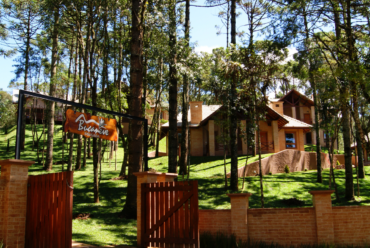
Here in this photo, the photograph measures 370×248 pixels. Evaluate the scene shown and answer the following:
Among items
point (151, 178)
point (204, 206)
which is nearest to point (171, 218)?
point (151, 178)

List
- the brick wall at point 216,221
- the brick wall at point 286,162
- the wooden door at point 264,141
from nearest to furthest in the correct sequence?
the brick wall at point 216,221 → the brick wall at point 286,162 → the wooden door at point 264,141

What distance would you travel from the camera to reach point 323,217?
8.87 m

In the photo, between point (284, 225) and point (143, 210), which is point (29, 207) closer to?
point (143, 210)

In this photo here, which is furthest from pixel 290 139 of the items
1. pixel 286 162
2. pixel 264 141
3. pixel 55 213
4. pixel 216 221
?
pixel 55 213

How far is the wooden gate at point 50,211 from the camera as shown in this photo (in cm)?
595

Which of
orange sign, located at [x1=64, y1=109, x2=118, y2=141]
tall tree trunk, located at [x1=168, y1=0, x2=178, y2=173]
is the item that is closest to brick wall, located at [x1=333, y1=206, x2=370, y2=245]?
orange sign, located at [x1=64, y1=109, x2=118, y2=141]

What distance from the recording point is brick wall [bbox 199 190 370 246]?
8852 mm

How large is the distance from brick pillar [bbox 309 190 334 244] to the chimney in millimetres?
21826

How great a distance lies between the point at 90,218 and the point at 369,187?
1475cm

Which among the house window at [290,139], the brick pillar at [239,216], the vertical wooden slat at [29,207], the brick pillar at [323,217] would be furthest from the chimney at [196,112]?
the vertical wooden slat at [29,207]

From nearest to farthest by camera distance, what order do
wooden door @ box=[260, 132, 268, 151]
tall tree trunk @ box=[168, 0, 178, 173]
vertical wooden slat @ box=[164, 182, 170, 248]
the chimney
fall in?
vertical wooden slat @ box=[164, 182, 170, 248], tall tree trunk @ box=[168, 0, 178, 173], wooden door @ box=[260, 132, 268, 151], the chimney

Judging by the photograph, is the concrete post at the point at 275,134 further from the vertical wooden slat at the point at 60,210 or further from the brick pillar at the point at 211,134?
the vertical wooden slat at the point at 60,210

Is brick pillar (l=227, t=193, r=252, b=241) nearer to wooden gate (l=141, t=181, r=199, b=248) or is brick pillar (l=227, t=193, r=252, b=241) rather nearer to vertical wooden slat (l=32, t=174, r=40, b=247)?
wooden gate (l=141, t=181, r=199, b=248)

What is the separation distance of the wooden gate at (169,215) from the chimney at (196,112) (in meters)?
22.8
